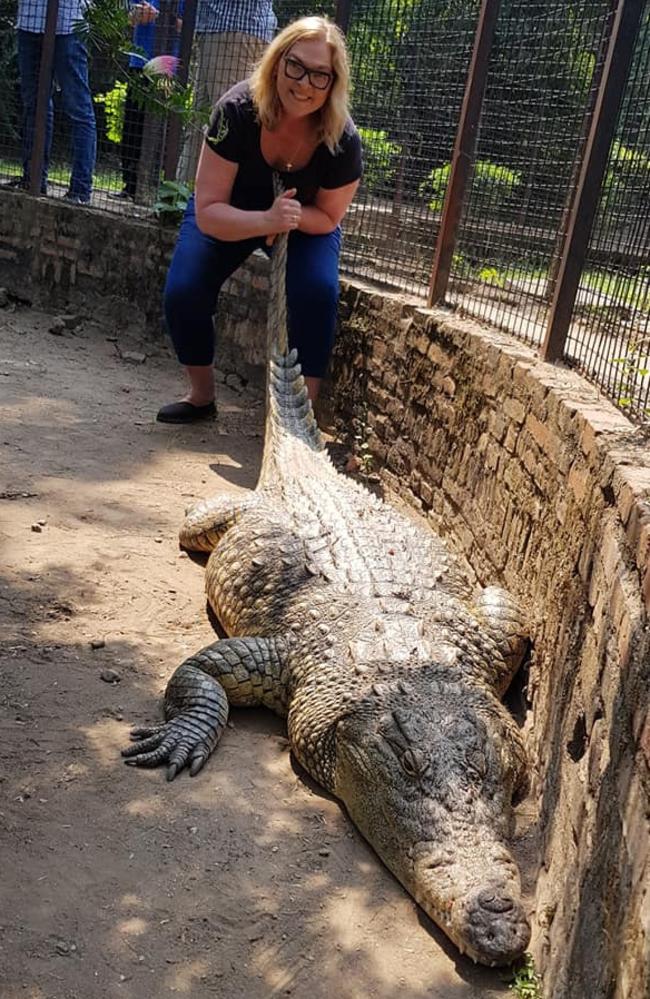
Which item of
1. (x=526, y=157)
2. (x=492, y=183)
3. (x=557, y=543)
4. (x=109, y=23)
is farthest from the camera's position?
(x=492, y=183)

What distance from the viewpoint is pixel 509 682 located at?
11.6 feet

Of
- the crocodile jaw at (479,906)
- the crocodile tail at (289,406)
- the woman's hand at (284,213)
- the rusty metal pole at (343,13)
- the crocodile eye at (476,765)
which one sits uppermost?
the rusty metal pole at (343,13)

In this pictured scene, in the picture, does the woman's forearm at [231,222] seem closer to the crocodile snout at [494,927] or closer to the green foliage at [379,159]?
the green foliage at [379,159]

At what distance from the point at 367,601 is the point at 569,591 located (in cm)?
70

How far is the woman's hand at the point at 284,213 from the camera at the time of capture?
5.11 m

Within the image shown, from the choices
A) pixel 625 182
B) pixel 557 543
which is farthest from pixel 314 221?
pixel 557 543

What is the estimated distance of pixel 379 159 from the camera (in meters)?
5.89

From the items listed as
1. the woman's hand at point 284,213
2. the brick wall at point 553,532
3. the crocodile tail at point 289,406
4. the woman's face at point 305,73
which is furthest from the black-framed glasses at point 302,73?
the crocodile tail at point 289,406

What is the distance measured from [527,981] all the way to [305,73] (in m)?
3.87

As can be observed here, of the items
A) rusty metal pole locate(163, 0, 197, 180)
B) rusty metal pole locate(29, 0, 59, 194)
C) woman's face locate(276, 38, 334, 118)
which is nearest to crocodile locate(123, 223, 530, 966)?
woman's face locate(276, 38, 334, 118)

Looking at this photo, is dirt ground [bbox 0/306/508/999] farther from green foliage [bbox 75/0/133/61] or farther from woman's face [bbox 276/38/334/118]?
woman's face [bbox 276/38/334/118]

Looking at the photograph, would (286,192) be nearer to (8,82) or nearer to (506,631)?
(506,631)

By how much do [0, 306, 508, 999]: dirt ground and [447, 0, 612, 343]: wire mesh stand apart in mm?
1728

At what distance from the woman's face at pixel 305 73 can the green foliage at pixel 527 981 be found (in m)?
3.78
